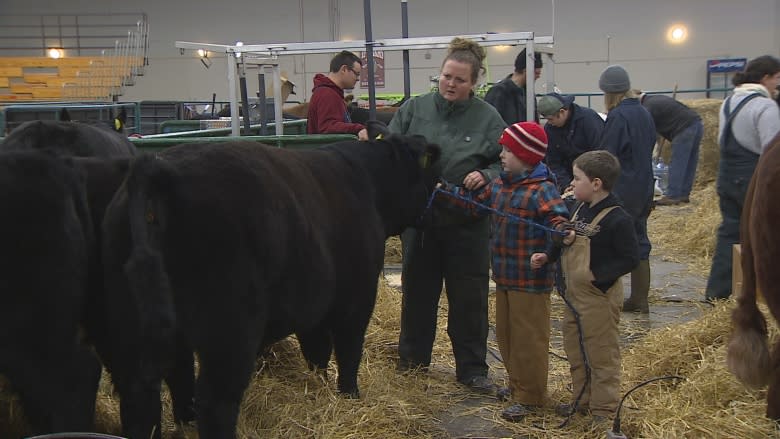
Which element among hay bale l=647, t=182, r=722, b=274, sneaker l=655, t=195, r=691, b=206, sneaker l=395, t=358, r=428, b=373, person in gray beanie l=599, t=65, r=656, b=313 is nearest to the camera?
sneaker l=395, t=358, r=428, b=373

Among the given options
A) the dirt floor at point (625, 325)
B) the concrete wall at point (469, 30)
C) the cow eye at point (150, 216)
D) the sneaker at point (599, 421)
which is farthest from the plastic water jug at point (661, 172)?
the cow eye at point (150, 216)

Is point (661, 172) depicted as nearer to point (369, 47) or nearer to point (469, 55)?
point (369, 47)

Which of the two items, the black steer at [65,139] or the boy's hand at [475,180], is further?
the boy's hand at [475,180]

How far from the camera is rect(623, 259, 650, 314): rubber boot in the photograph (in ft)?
21.5

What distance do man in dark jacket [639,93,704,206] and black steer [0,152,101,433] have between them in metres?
10.6

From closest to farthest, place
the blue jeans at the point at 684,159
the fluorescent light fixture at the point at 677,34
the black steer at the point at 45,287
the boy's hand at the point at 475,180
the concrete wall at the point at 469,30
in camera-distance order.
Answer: the black steer at the point at 45,287, the boy's hand at the point at 475,180, the blue jeans at the point at 684,159, the concrete wall at the point at 469,30, the fluorescent light fixture at the point at 677,34

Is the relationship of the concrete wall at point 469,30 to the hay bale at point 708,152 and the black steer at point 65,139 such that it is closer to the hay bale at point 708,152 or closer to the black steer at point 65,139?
the hay bale at point 708,152

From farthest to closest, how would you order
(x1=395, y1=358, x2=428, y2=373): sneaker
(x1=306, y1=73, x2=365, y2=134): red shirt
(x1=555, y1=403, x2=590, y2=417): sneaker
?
(x1=306, y1=73, x2=365, y2=134): red shirt, (x1=395, y1=358, x2=428, y2=373): sneaker, (x1=555, y1=403, x2=590, y2=417): sneaker

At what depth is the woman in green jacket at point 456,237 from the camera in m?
4.59

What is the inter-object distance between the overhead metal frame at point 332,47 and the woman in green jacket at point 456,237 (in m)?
1.64

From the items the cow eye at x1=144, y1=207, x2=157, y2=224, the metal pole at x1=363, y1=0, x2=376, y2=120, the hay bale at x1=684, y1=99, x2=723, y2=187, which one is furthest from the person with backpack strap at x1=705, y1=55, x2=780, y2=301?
the hay bale at x1=684, y1=99, x2=723, y2=187

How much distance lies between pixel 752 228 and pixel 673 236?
262 inches

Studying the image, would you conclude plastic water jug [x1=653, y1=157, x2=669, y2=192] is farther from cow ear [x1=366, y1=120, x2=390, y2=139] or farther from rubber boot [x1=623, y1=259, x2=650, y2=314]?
cow ear [x1=366, y1=120, x2=390, y2=139]

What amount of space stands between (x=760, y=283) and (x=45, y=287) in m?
3.07
